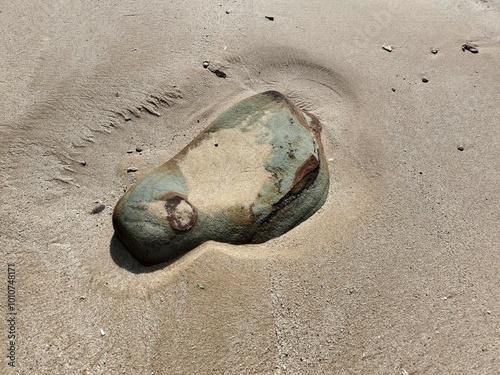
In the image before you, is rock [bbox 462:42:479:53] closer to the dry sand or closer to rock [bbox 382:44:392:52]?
the dry sand

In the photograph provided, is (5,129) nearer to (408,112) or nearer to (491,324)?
(408,112)

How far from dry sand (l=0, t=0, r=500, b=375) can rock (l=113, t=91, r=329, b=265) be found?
0.36ft

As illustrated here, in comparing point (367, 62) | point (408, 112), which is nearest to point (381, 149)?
point (408, 112)

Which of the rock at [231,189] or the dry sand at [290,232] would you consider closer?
the dry sand at [290,232]

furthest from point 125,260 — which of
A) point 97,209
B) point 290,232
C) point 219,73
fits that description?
point 219,73

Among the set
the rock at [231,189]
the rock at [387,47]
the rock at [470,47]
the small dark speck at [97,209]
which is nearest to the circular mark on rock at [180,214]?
the rock at [231,189]

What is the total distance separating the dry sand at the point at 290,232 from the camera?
234 centimetres

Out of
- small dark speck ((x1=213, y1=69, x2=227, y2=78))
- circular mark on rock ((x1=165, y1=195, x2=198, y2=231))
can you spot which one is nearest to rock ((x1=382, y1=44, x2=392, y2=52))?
small dark speck ((x1=213, y1=69, x2=227, y2=78))

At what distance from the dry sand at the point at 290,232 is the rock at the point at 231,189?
4.4 inches

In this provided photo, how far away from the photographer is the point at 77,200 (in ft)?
9.37

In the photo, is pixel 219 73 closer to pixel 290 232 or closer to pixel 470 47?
pixel 290 232

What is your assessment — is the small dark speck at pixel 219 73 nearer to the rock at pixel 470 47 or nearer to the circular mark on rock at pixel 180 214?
the circular mark on rock at pixel 180 214

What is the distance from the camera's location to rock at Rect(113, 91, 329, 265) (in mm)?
2453

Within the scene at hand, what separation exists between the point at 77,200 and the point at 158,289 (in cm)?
87
